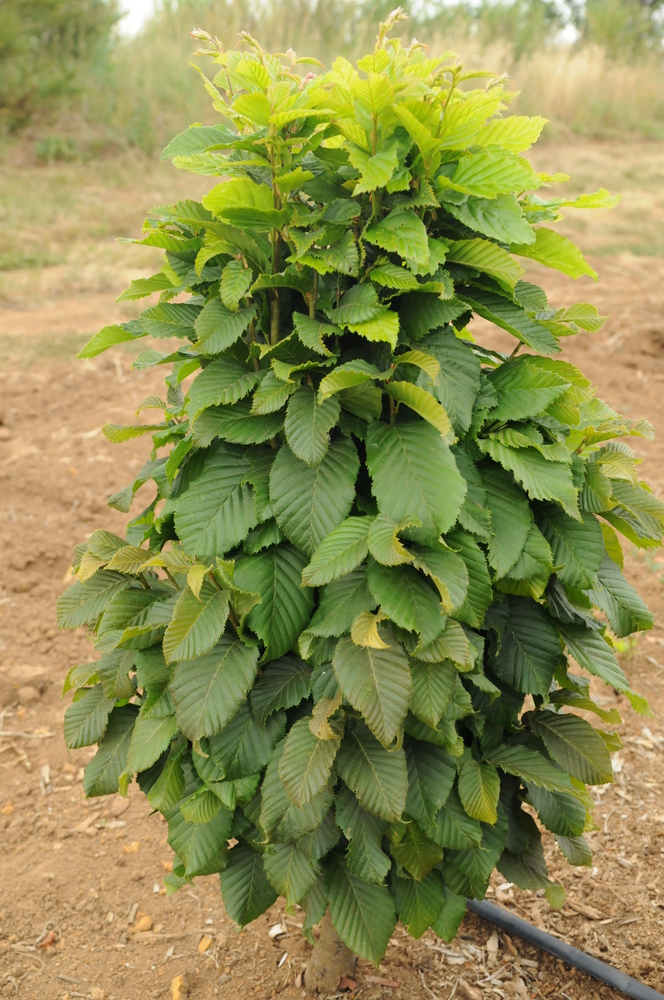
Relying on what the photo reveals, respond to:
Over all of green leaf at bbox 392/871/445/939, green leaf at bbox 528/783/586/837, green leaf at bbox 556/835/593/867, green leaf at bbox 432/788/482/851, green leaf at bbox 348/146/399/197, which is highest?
green leaf at bbox 348/146/399/197

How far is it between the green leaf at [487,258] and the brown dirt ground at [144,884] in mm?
1804

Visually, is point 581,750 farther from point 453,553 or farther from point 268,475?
Answer: point 268,475

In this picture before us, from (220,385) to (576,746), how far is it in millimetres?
1070

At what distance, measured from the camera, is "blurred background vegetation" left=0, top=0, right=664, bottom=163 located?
11.4 m

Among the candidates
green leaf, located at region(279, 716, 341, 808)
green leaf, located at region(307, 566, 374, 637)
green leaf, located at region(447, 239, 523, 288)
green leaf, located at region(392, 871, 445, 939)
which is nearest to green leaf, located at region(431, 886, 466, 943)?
green leaf, located at region(392, 871, 445, 939)

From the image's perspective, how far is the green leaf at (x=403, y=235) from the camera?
1346 mm

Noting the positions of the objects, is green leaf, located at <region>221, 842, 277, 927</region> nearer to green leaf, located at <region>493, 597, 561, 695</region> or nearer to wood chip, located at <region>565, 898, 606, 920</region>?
green leaf, located at <region>493, 597, 561, 695</region>

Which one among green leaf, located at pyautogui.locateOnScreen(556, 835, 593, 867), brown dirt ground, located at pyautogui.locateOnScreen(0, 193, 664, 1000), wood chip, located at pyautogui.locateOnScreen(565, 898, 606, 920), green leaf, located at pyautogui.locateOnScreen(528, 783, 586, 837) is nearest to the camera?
green leaf, located at pyautogui.locateOnScreen(528, 783, 586, 837)

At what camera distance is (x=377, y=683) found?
4.57ft

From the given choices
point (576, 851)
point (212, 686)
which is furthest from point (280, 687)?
point (576, 851)

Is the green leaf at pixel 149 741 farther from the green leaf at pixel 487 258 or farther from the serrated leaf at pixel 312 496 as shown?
the green leaf at pixel 487 258

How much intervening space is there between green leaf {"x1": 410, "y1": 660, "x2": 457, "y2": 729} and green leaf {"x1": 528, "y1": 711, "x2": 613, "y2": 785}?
0.43 meters

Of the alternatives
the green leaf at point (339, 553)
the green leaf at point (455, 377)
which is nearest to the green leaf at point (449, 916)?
the green leaf at point (339, 553)

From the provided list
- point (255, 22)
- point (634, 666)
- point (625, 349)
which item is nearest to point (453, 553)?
point (634, 666)
